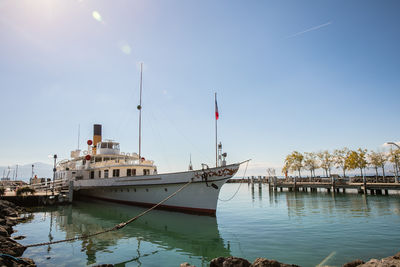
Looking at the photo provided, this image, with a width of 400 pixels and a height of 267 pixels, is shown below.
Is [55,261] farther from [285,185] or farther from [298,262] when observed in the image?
[285,185]

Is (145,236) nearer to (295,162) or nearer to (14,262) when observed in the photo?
(14,262)

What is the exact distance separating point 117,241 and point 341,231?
1284 centimetres

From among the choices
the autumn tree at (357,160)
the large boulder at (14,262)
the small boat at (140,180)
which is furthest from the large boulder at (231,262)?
the autumn tree at (357,160)

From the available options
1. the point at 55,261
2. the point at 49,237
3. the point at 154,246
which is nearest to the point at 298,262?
the point at 154,246

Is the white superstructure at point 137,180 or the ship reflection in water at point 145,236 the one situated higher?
the white superstructure at point 137,180

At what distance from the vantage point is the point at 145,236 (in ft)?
43.8

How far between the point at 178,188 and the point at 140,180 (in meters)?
4.19

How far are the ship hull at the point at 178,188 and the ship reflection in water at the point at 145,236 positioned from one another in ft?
2.84

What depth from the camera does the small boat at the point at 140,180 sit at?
57.4 ft

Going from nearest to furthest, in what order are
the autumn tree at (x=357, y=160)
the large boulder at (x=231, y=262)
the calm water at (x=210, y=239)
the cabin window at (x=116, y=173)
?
the large boulder at (x=231, y=262), the calm water at (x=210, y=239), the cabin window at (x=116, y=173), the autumn tree at (x=357, y=160)

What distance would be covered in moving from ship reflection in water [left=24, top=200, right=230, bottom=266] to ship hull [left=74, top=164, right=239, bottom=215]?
0.87 meters

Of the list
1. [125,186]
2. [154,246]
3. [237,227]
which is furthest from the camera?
[125,186]

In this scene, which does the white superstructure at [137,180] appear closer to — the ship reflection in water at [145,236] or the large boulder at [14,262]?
the ship reflection in water at [145,236]

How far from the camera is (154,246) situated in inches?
452
